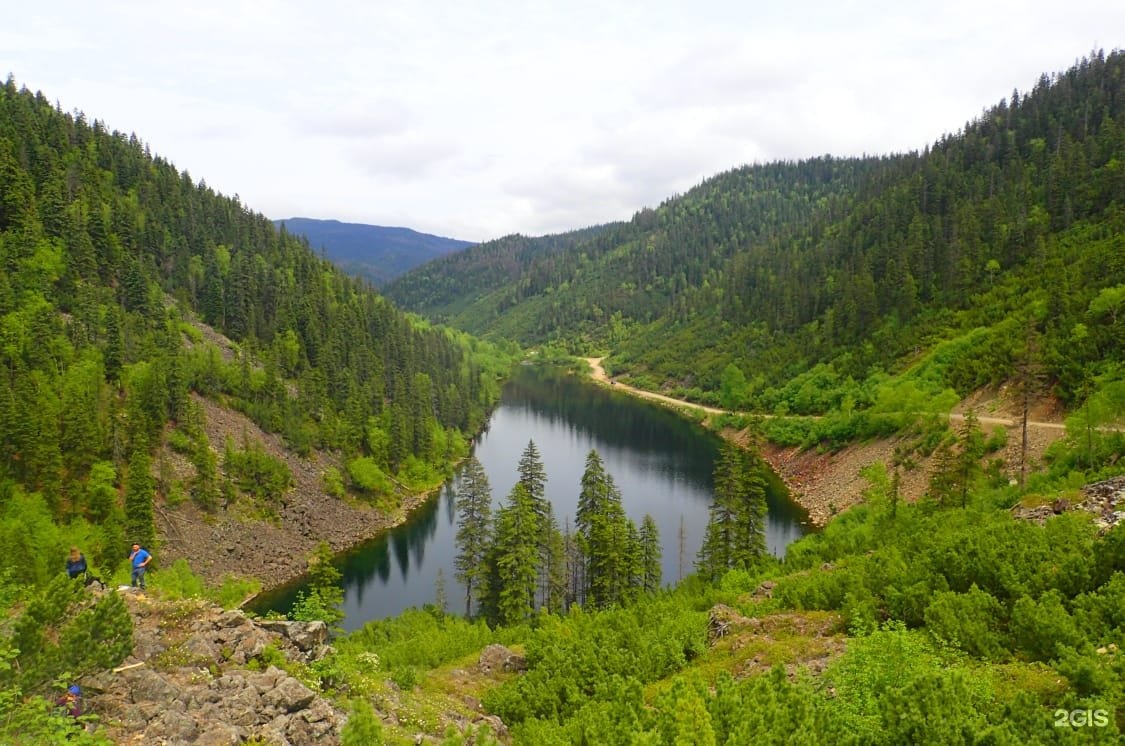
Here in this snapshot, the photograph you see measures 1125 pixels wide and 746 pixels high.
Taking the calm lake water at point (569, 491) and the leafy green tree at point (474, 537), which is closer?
the leafy green tree at point (474, 537)

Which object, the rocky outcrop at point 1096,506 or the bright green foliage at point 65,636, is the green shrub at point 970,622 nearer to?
the rocky outcrop at point 1096,506

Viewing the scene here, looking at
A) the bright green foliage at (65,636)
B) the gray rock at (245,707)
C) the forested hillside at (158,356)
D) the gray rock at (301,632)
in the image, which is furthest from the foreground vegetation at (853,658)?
the forested hillside at (158,356)

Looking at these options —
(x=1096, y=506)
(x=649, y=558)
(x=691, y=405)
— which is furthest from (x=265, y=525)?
(x=691, y=405)

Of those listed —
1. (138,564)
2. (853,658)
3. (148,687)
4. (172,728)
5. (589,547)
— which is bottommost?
(589,547)

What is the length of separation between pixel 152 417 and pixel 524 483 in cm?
3791

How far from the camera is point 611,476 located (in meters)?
56.1

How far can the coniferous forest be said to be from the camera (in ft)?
41.1

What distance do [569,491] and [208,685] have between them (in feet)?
209

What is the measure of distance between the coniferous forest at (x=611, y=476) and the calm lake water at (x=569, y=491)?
440 centimetres

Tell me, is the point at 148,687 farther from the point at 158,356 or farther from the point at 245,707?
the point at 158,356

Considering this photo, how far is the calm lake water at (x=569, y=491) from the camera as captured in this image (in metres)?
52.2

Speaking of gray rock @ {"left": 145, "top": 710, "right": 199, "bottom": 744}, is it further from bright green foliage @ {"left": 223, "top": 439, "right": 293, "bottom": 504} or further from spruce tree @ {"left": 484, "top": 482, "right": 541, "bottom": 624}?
bright green foliage @ {"left": 223, "top": 439, "right": 293, "bottom": 504}

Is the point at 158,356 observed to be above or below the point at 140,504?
above

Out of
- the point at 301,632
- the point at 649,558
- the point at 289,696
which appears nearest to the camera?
the point at 289,696
